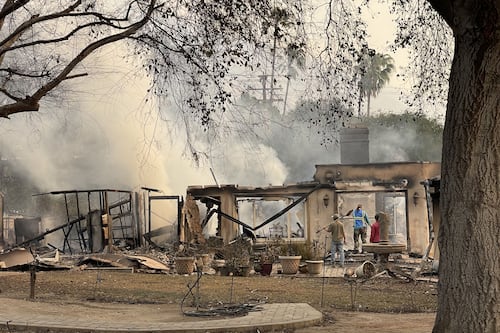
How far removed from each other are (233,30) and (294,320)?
4.24m

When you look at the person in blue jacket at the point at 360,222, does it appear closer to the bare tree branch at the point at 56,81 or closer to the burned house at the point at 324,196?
the burned house at the point at 324,196

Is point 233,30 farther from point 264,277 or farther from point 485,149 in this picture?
point 264,277

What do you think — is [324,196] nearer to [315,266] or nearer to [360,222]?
[360,222]

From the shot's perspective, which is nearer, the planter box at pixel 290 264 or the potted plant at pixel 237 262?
the potted plant at pixel 237 262

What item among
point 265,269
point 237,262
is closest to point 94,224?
point 237,262

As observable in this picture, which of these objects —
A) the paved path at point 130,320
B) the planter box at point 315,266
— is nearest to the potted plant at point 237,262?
the planter box at point 315,266

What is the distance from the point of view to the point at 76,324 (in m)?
8.77

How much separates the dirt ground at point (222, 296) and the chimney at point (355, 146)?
13793mm

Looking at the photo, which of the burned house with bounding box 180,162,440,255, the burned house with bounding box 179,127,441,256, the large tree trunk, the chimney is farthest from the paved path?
the chimney

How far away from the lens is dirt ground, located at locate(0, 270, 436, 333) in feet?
32.8

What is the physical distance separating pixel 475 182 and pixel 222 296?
759cm

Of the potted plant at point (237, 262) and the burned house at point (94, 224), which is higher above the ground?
the burned house at point (94, 224)

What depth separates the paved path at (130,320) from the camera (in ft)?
27.9

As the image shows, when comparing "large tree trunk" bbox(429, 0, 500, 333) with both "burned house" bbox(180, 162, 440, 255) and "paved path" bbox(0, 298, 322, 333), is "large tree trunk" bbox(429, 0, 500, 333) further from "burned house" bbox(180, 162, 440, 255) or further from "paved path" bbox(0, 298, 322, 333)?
"burned house" bbox(180, 162, 440, 255)
